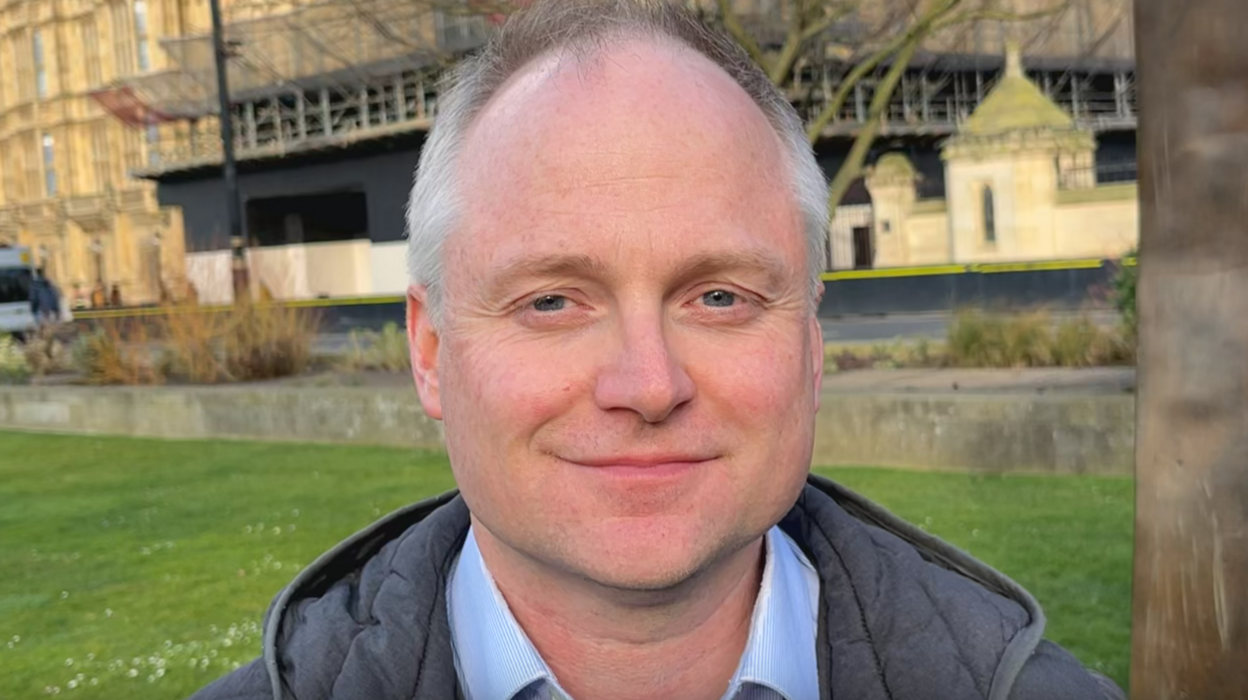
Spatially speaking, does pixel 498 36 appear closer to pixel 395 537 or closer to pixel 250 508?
pixel 395 537

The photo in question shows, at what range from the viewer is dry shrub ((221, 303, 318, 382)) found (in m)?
14.7

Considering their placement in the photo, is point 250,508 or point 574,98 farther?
point 250,508

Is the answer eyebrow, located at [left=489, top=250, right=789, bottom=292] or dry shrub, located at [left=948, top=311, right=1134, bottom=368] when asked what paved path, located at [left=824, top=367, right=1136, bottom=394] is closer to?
dry shrub, located at [left=948, top=311, right=1134, bottom=368]

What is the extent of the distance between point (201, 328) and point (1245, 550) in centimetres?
1371

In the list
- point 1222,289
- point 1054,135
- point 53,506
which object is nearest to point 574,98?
point 1222,289

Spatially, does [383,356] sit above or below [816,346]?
below

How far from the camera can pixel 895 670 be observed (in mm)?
1665

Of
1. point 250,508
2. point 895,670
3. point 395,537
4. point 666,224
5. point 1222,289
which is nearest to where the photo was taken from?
point 666,224

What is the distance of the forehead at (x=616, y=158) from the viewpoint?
4.84 feet

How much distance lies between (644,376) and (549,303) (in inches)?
6.9

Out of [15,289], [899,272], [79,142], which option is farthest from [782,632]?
[79,142]

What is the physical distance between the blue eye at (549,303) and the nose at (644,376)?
9 cm

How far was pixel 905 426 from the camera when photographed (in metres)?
8.95

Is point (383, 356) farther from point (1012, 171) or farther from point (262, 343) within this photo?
point (1012, 171)
